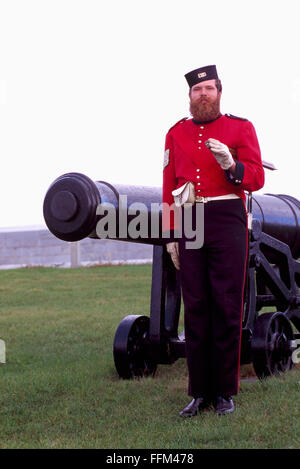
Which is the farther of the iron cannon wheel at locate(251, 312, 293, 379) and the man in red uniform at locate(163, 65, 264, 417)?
the iron cannon wheel at locate(251, 312, 293, 379)

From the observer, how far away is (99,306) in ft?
35.7

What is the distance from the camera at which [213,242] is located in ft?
14.1

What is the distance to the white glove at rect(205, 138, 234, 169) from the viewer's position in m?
4.03

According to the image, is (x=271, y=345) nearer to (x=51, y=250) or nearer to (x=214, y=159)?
(x=214, y=159)

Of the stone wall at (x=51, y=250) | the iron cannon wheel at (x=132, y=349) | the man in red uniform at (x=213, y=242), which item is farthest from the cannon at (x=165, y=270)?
the stone wall at (x=51, y=250)

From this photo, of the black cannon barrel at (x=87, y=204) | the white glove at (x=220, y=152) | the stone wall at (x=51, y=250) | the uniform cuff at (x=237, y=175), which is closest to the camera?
the white glove at (x=220, y=152)

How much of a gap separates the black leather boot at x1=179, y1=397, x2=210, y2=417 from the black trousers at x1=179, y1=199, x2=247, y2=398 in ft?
0.13

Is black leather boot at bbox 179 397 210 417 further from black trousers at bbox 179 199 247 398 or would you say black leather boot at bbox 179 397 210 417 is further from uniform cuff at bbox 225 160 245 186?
uniform cuff at bbox 225 160 245 186

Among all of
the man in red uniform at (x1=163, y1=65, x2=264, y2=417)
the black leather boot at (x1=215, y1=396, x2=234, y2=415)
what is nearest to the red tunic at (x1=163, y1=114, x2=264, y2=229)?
the man in red uniform at (x1=163, y1=65, x2=264, y2=417)

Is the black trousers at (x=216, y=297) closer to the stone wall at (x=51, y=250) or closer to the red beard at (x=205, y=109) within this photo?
the red beard at (x=205, y=109)

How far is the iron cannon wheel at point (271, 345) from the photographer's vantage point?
5.17 metres

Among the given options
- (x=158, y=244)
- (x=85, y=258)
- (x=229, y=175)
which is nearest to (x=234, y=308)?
(x=229, y=175)

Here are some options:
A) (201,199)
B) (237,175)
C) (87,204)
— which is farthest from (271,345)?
(87,204)

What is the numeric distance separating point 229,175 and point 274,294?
2077 mm
